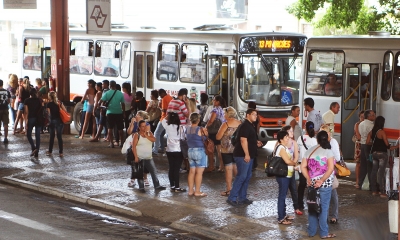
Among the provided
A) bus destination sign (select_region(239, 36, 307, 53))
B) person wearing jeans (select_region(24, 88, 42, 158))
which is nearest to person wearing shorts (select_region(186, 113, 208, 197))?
person wearing jeans (select_region(24, 88, 42, 158))

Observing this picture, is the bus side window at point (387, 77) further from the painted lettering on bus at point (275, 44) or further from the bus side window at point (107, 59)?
the bus side window at point (107, 59)

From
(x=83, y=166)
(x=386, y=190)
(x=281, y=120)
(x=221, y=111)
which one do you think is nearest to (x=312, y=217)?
(x=386, y=190)

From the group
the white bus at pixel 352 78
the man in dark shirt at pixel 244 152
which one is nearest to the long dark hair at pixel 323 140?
the man in dark shirt at pixel 244 152

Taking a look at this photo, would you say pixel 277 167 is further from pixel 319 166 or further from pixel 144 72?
pixel 144 72

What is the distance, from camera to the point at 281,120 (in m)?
21.7

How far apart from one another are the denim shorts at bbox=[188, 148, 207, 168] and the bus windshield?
714cm

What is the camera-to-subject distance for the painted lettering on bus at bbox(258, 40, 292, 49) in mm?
22031

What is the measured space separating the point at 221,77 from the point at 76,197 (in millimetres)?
8124

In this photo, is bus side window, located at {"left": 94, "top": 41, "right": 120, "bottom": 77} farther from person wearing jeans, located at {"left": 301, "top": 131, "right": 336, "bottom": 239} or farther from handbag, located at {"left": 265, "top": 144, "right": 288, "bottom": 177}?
person wearing jeans, located at {"left": 301, "top": 131, "right": 336, "bottom": 239}

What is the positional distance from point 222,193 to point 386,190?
312 cm

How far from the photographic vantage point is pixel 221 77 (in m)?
22.4

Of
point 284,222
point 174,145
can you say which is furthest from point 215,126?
point 284,222

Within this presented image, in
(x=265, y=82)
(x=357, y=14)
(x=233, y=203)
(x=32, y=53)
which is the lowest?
(x=233, y=203)

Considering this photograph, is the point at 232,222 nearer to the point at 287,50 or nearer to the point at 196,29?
the point at 287,50
